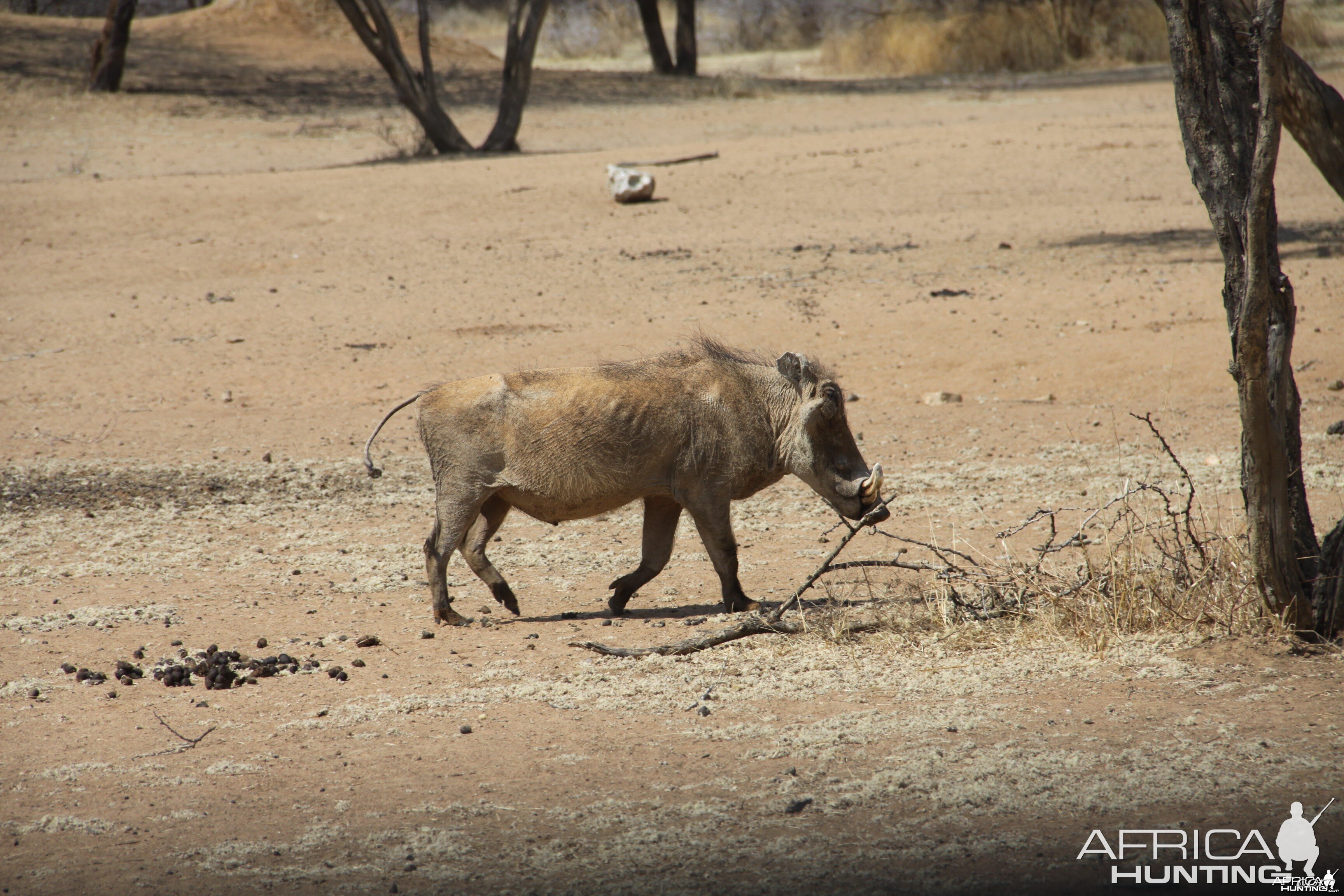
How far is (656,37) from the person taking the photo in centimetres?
2950

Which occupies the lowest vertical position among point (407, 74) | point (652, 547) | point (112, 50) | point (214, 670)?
point (214, 670)

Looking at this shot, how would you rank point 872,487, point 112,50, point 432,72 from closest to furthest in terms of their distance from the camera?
point 872,487, point 432,72, point 112,50

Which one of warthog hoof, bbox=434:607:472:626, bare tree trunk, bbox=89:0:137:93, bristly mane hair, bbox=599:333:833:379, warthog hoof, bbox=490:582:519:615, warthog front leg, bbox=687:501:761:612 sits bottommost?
warthog hoof, bbox=434:607:472:626

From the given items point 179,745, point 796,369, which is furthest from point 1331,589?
point 179,745

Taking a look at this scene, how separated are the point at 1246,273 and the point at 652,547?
105 inches

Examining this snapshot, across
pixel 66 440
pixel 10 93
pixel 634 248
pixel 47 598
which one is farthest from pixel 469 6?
pixel 47 598

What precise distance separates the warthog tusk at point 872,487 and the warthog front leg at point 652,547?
851 mm

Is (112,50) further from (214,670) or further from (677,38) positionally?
(214,670)

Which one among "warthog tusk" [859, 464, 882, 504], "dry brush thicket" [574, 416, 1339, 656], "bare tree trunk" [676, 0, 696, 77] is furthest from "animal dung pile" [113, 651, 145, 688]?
"bare tree trunk" [676, 0, 696, 77]

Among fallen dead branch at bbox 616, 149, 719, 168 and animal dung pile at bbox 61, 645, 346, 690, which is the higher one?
fallen dead branch at bbox 616, 149, 719, 168

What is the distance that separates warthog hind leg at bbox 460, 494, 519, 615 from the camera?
5543mm

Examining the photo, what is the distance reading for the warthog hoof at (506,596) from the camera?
553 centimetres

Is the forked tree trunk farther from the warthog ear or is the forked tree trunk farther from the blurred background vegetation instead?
the blurred background vegetation
